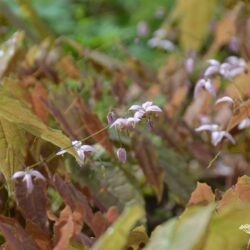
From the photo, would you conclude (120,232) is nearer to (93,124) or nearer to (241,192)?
(241,192)

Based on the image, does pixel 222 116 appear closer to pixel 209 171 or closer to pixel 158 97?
pixel 209 171

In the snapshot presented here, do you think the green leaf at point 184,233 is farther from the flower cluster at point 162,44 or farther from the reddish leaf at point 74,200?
the flower cluster at point 162,44

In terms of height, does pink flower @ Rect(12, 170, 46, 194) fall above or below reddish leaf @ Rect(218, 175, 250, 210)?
above

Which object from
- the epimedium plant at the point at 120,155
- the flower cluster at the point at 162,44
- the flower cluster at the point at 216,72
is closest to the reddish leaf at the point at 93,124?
the epimedium plant at the point at 120,155

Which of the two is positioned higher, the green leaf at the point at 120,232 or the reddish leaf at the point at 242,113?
the green leaf at the point at 120,232

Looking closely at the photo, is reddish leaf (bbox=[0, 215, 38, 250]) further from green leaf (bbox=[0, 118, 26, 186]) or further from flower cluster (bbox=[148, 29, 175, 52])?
flower cluster (bbox=[148, 29, 175, 52])

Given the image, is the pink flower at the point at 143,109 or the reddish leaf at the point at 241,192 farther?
the pink flower at the point at 143,109

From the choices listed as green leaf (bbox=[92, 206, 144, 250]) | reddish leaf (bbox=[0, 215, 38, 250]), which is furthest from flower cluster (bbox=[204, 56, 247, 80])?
green leaf (bbox=[92, 206, 144, 250])
